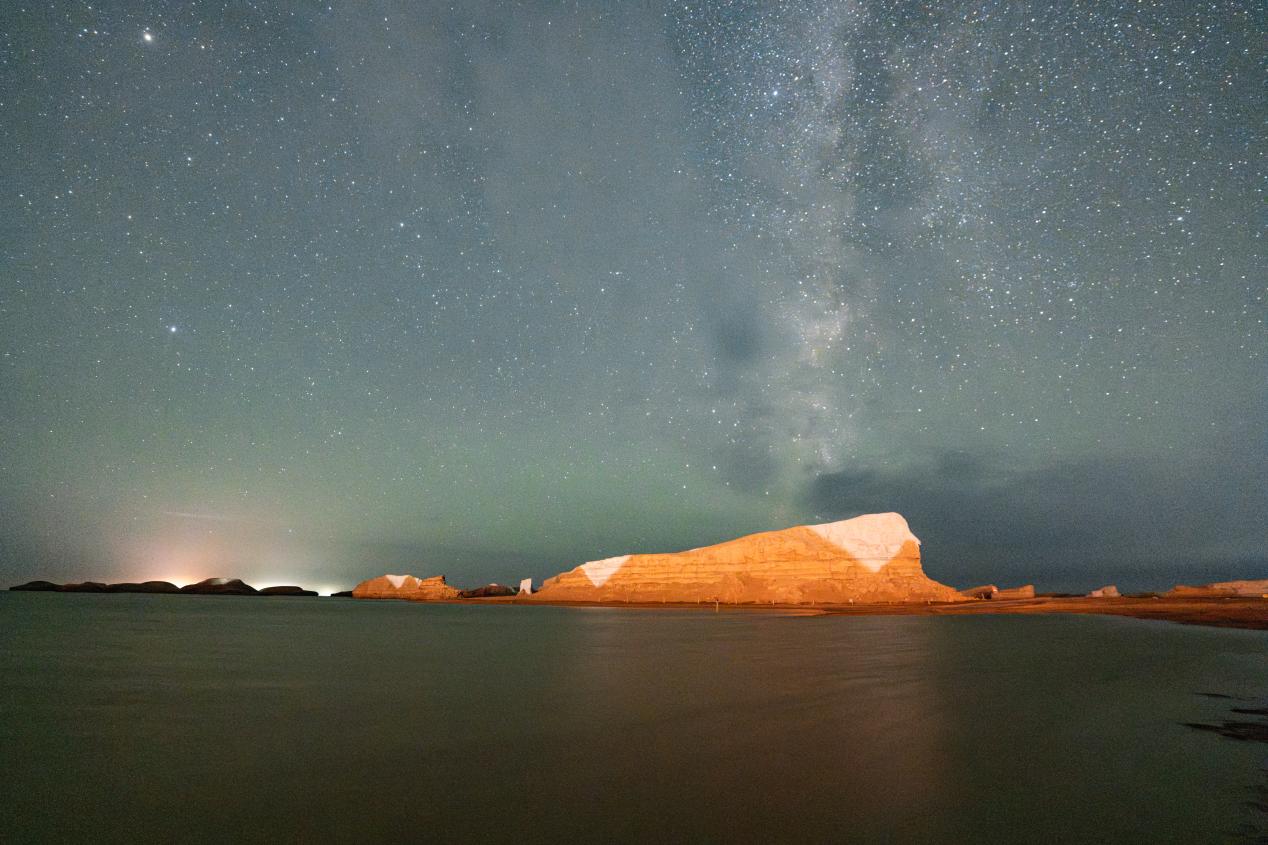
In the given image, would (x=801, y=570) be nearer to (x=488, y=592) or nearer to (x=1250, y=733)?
(x=1250, y=733)

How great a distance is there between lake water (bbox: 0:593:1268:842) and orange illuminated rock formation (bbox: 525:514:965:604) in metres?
67.3

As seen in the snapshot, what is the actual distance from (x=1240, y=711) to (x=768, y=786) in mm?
12159

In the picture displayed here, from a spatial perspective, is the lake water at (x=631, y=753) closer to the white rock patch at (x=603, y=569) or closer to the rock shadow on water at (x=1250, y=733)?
the rock shadow on water at (x=1250, y=733)

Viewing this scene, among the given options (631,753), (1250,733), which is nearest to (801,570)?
(1250,733)

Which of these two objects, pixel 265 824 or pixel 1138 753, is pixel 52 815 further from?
pixel 1138 753

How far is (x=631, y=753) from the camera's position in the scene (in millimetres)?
9281

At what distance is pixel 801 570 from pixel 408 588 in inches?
5585

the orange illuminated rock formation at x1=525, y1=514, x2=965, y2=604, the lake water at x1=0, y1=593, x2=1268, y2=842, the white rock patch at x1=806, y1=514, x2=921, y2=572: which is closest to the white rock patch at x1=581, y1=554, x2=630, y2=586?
the orange illuminated rock formation at x1=525, y1=514, x2=965, y2=604

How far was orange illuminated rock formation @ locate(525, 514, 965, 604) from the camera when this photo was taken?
83750 mm

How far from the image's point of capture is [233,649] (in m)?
27.0

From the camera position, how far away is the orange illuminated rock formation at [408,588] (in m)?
166

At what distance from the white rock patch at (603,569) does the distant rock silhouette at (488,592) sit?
64.0 m

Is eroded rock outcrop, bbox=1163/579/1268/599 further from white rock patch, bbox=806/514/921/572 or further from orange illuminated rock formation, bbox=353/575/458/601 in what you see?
orange illuminated rock formation, bbox=353/575/458/601

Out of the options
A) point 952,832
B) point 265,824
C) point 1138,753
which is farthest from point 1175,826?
point 265,824
